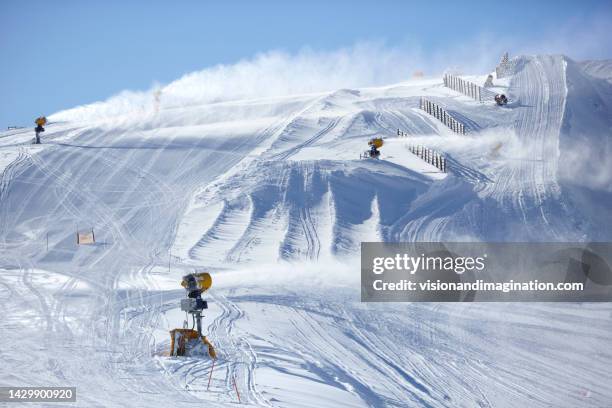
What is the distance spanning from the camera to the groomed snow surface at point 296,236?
17641mm

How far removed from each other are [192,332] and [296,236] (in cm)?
1169

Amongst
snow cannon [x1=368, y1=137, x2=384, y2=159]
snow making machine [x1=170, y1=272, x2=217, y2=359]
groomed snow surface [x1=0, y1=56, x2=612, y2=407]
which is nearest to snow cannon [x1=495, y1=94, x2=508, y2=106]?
groomed snow surface [x1=0, y1=56, x2=612, y2=407]

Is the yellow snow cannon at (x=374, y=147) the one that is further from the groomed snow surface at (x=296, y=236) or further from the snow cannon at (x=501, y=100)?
the snow cannon at (x=501, y=100)

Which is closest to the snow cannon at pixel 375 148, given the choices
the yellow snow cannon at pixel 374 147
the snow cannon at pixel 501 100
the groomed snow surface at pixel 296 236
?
the yellow snow cannon at pixel 374 147

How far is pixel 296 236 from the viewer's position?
29078 mm

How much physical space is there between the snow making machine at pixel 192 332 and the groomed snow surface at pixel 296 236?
1.14 ft

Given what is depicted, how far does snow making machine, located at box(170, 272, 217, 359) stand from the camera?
17.4m

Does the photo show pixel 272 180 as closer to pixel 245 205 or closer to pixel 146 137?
pixel 245 205

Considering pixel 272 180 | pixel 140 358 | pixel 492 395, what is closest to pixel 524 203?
pixel 272 180

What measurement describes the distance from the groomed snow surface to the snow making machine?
0.35 metres

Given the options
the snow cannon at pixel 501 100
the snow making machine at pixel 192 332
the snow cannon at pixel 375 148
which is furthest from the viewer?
the snow cannon at pixel 501 100

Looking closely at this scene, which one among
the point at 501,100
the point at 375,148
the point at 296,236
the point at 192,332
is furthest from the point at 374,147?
the point at 192,332

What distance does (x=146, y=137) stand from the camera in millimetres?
43312

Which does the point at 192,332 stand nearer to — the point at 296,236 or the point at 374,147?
the point at 296,236
